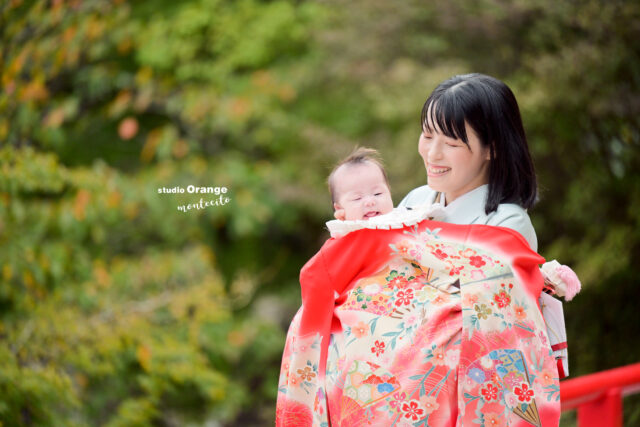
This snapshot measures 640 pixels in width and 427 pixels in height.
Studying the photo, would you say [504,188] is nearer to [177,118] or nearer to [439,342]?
[439,342]

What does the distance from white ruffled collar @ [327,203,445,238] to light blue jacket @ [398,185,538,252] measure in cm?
3

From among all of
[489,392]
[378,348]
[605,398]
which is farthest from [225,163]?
[489,392]

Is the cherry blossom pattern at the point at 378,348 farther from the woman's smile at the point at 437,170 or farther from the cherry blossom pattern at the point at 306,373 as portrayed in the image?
the woman's smile at the point at 437,170

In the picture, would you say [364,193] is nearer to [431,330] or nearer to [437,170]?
[437,170]

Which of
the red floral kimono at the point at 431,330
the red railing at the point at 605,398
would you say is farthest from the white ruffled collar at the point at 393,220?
the red railing at the point at 605,398

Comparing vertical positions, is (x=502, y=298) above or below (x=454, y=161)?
below

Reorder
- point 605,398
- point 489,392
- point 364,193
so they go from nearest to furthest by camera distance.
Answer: point 489,392, point 364,193, point 605,398

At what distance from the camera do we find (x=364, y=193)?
1.45 meters

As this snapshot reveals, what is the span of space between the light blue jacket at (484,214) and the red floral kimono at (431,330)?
0.05 metres

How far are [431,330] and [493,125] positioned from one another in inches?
17.4

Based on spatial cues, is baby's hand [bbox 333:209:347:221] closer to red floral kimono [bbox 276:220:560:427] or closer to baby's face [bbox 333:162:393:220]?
baby's face [bbox 333:162:393:220]

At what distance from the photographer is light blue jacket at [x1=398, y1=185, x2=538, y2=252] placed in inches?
51.9

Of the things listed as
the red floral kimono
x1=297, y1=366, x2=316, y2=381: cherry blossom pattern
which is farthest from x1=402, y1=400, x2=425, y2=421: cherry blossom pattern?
x1=297, y1=366, x2=316, y2=381: cherry blossom pattern

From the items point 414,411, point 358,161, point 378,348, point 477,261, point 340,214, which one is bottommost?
point 414,411
